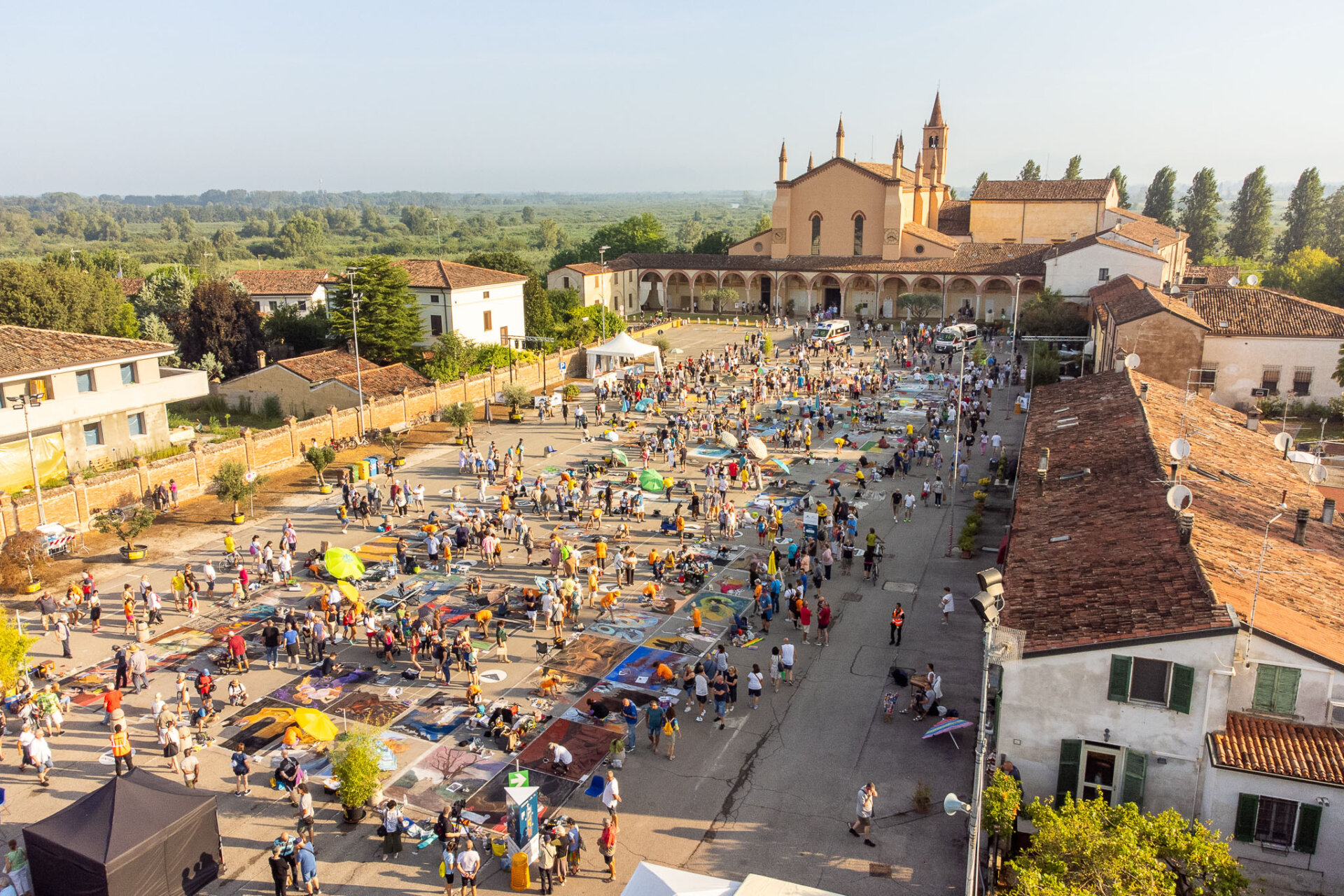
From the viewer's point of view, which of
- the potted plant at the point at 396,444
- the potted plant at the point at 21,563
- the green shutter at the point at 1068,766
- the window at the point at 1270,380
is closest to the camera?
the green shutter at the point at 1068,766

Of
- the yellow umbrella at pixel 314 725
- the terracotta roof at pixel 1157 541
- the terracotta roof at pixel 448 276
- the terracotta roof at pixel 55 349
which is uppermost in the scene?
the terracotta roof at pixel 448 276

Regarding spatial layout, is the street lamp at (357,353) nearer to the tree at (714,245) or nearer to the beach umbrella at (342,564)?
the beach umbrella at (342,564)

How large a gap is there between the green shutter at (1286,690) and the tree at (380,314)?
42662 mm

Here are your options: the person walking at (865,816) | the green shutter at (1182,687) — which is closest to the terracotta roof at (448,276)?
the person walking at (865,816)

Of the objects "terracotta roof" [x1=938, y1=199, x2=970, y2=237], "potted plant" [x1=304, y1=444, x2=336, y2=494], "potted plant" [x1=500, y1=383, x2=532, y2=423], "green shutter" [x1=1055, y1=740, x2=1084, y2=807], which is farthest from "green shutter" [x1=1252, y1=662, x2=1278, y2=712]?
"terracotta roof" [x1=938, y1=199, x2=970, y2=237]

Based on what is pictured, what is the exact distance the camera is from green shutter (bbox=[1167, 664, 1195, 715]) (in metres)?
12.6

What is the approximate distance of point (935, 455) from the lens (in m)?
33.7

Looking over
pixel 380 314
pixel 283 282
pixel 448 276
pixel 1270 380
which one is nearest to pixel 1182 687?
pixel 1270 380

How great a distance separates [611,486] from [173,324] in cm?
3807

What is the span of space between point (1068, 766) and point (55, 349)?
1331 inches

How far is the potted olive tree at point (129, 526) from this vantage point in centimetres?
2436

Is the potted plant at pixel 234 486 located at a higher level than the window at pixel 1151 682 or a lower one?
lower

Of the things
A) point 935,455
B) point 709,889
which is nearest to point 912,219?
point 935,455

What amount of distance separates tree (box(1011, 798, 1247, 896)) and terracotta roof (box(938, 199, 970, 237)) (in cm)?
7327
